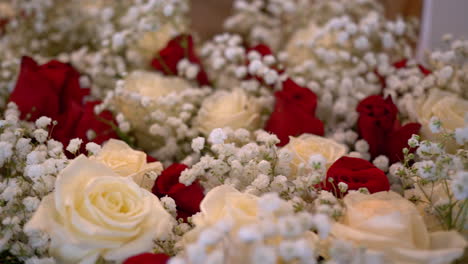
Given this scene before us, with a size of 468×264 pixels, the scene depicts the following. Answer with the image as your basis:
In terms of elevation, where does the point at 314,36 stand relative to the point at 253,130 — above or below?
above

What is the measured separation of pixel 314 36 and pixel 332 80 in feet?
0.57

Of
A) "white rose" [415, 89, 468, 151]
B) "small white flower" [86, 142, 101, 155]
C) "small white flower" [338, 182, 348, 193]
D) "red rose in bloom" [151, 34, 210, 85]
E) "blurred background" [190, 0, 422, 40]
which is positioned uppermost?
"blurred background" [190, 0, 422, 40]

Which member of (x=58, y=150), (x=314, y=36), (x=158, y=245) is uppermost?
(x=314, y=36)

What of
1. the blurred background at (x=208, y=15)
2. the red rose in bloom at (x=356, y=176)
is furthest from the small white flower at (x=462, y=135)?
the blurred background at (x=208, y=15)

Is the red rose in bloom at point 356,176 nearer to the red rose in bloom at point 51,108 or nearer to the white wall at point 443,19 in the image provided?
the red rose in bloom at point 51,108

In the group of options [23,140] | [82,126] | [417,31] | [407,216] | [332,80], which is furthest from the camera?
[417,31]

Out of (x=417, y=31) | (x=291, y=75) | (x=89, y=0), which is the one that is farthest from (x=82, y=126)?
(x=417, y=31)

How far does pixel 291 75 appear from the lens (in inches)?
42.0

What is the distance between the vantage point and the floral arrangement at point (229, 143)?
1.76 feet

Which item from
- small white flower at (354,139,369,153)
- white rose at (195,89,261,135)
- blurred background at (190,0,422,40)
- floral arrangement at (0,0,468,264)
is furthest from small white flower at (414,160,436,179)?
blurred background at (190,0,422,40)

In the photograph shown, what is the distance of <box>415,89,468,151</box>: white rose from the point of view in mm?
773

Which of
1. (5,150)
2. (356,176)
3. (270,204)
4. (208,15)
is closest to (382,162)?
(356,176)

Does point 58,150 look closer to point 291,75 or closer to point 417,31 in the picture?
point 291,75

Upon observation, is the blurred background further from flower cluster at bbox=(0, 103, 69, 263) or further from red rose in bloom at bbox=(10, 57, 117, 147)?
flower cluster at bbox=(0, 103, 69, 263)
